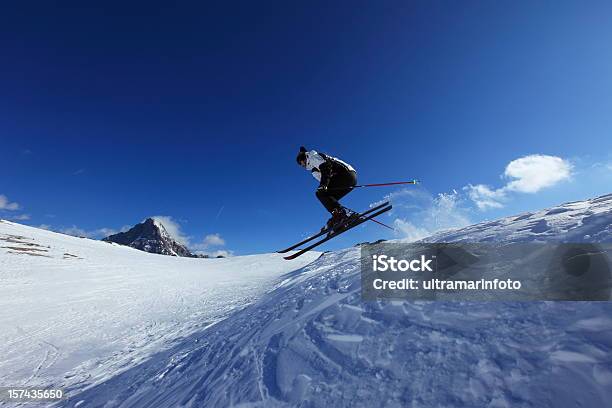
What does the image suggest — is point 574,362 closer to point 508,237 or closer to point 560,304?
point 560,304

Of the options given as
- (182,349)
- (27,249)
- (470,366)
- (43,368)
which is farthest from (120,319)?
(27,249)

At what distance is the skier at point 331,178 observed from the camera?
974cm

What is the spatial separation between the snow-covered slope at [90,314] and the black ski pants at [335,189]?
526 centimetres

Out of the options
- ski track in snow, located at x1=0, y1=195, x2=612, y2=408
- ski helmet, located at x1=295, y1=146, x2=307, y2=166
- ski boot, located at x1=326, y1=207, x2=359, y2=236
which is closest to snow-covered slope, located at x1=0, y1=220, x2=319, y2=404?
ski track in snow, located at x1=0, y1=195, x2=612, y2=408

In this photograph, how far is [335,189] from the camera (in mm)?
9953

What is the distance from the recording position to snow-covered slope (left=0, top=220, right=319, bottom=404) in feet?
28.3

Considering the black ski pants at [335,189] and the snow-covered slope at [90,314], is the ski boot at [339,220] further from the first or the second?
the snow-covered slope at [90,314]

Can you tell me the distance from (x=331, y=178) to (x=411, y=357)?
6604 millimetres

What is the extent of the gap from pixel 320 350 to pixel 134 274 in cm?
2385

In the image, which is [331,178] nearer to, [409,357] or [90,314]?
[409,357]

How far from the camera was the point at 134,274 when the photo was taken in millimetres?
24469

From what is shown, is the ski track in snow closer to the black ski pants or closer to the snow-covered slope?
the snow-covered slope

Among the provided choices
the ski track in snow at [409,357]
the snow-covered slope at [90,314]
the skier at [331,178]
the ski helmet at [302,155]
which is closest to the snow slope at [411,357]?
the ski track in snow at [409,357]

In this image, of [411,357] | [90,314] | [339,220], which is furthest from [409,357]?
[90,314]
